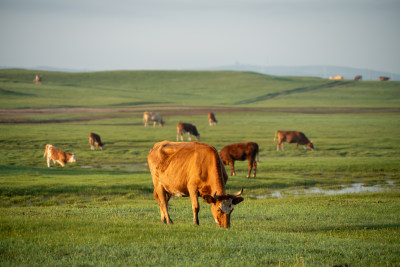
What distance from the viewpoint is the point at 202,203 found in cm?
1778

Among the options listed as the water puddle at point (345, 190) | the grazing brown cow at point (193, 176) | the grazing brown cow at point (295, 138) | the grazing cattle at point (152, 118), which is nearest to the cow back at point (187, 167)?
the grazing brown cow at point (193, 176)

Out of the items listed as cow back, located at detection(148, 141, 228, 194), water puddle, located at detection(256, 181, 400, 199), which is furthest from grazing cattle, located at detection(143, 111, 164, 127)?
cow back, located at detection(148, 141, 228, 194)

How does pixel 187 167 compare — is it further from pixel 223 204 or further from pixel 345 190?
pixel 345 190

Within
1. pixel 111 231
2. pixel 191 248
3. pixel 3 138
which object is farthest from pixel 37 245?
pixel 3 138

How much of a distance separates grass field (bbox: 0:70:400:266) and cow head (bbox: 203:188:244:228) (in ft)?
1.38

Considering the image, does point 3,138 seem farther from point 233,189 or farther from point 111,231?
point 111,231

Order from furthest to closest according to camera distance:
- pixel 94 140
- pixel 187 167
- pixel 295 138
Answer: pixel 295 138, pixel 94 140, pixel 187 167

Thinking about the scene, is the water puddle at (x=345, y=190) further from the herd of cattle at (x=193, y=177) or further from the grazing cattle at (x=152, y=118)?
the grazing cattle at (x=152, y=118)

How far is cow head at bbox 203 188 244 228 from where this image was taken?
10.7 metres

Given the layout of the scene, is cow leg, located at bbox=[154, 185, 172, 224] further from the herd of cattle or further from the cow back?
the cow back

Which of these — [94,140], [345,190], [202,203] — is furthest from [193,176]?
[94,140]

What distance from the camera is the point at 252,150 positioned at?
1006 inches

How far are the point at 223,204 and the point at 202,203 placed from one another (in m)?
7.13

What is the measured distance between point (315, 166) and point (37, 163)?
17336 mm
